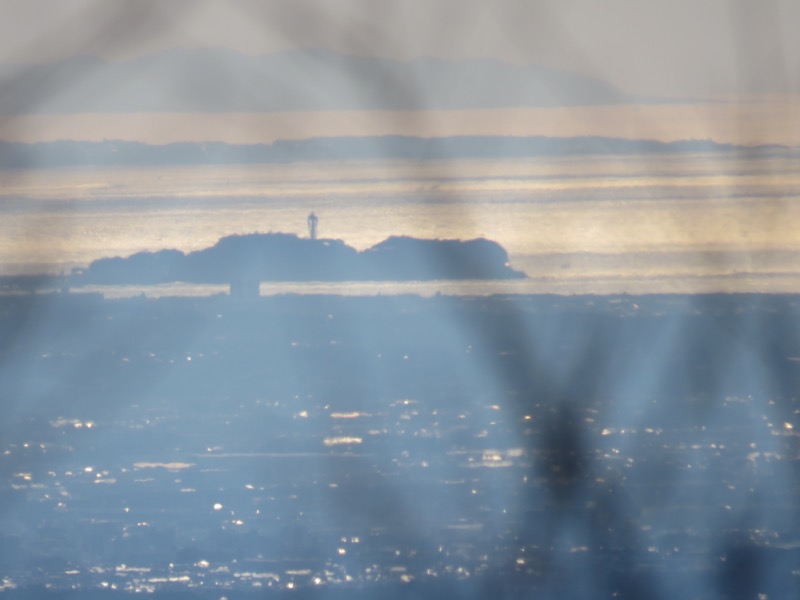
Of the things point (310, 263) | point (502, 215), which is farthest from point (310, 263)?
point (502, 215)

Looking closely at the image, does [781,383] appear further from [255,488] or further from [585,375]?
[255,488]

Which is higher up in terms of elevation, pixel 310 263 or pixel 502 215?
pixel 502 215

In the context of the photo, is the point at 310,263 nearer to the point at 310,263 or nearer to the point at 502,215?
the point at 310,263

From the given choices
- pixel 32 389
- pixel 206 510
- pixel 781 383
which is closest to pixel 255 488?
pixel 206 510
